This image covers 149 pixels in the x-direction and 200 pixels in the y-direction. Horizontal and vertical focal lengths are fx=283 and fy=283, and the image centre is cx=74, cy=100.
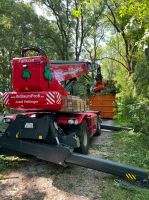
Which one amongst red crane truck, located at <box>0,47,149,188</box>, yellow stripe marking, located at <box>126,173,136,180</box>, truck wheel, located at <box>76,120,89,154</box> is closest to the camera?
yellow stripe marking, located at <box>126,173,136,180</box>

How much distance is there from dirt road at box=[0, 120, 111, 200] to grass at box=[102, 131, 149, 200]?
0.74 feet

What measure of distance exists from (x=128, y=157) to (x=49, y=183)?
2.56m

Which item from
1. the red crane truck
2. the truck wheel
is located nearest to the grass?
the truck wheel

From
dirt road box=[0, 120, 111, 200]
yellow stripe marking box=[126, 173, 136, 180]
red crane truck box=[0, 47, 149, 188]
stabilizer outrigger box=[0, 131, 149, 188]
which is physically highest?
red crane truck box=[0, 47, 149, 188]

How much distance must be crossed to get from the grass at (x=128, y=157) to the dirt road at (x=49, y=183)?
0.23 metres

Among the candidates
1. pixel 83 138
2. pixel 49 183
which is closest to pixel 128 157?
pixel 83 138

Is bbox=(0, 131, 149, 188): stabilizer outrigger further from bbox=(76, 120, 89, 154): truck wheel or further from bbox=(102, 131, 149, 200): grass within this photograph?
bbox=(76, 120, 89, 154): truck wheel

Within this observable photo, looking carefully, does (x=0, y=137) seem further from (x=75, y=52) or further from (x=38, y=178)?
(x=75, y=52)

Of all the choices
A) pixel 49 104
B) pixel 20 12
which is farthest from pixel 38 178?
pixel 20 12

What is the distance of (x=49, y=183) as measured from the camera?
5.80 metres

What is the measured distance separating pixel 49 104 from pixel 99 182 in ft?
6.99

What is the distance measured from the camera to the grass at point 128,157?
5.16 meters

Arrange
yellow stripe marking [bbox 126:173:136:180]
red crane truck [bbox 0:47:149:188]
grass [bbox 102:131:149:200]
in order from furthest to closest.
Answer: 1. red crane truck [bbox 0:47:149:188]
2. yellow stripe marking [bbox 126:173:136:180]
3. grass [bbox 102:131:149:200]

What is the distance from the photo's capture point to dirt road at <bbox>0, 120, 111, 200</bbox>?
17.0ft
